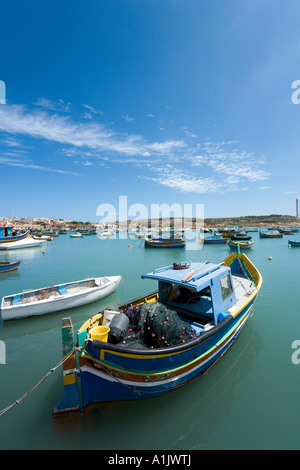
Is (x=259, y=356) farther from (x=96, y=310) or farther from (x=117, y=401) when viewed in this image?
(x=96, y=310)

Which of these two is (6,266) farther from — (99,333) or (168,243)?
(168,243)

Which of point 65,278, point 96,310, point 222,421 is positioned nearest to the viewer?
point 222,421

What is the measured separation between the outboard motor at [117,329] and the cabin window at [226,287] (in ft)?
12.1

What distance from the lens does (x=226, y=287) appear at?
722 cm

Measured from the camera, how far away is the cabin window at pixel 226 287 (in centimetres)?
696

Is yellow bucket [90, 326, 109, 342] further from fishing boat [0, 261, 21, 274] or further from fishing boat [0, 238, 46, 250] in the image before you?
fishing boat [0, 238, 46, 250]

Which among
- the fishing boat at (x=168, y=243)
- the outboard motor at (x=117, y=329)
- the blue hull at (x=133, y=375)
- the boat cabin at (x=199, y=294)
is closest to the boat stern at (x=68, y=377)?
the blue hull at (x=133, y=375)

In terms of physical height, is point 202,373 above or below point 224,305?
below

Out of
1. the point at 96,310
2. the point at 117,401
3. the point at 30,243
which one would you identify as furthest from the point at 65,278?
the point at 30,243

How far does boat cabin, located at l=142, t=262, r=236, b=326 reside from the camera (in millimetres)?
6211

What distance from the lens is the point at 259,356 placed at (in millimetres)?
7027

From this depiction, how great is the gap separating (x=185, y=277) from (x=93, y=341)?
329cm
